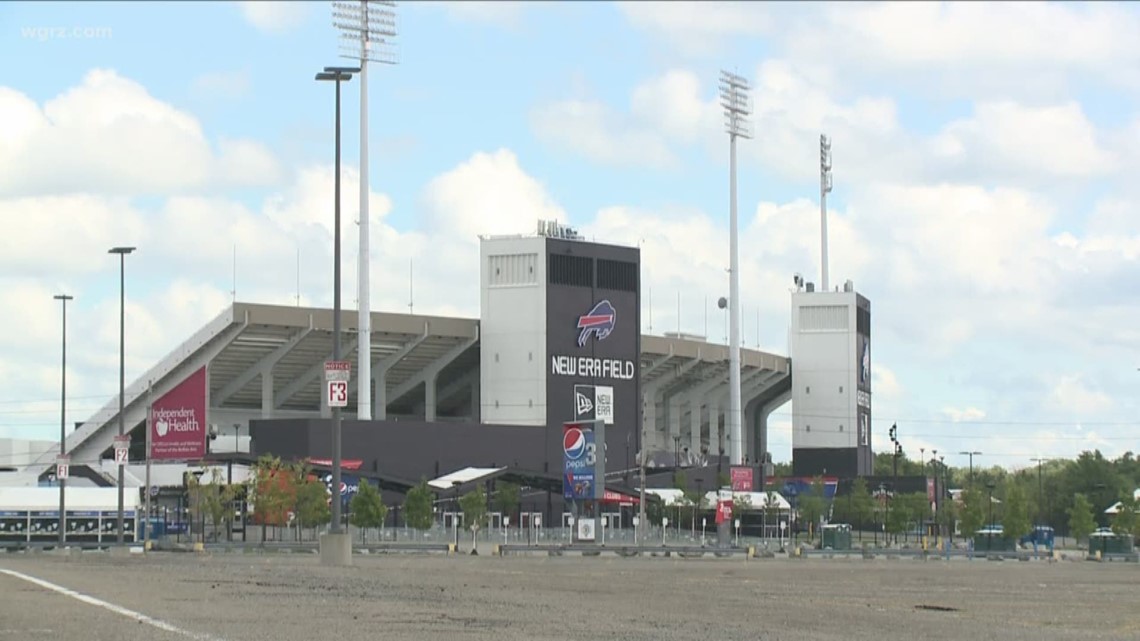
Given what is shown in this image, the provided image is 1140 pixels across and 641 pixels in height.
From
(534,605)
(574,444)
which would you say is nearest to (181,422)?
(574,444)

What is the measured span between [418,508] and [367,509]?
12.9 ft

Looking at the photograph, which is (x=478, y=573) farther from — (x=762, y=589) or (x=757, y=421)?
(x=757, y=421)

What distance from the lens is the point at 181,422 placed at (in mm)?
109688

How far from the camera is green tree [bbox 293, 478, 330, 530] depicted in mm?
91500

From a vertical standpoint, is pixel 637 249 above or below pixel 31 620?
above

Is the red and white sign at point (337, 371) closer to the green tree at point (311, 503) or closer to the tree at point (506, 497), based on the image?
the green tree at point (311, 503)

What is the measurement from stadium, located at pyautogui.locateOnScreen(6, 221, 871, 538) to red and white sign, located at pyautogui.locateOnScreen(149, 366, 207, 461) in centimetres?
18

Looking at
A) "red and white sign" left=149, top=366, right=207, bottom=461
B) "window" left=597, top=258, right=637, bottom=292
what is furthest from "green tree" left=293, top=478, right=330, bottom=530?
"window" left=597, top=258, right=637, bottom=292

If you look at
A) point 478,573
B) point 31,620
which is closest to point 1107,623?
point 31,620

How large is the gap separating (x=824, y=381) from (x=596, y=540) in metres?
71.3

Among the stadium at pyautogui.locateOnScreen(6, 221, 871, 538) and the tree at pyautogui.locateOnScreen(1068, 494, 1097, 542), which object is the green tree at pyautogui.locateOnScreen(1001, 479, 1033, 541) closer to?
the tree at pyautogui.locateOnScreen(1068, 494, 1097, 542)

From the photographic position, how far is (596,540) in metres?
88.0

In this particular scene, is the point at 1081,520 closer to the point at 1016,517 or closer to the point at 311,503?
the point at 1016,517

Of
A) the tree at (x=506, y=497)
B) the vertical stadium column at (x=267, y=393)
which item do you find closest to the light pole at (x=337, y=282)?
the tree at (x=506, y=497)
